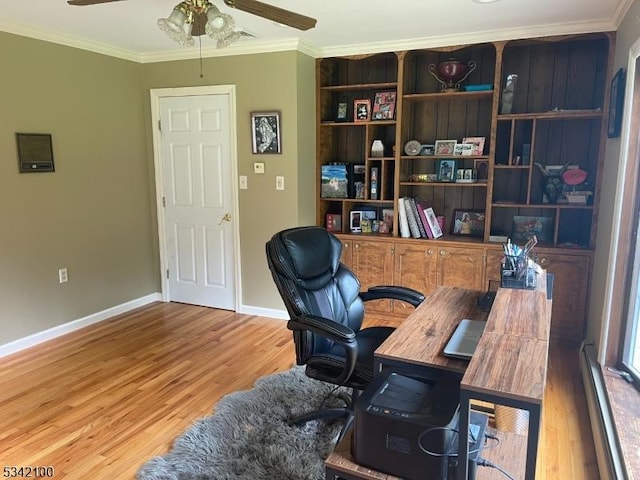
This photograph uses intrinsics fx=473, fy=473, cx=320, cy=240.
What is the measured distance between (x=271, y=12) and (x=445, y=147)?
2.11 meters

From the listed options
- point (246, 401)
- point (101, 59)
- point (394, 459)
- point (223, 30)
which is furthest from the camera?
point (101, 59)

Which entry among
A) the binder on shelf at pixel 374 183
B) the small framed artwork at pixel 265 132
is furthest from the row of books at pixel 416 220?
the small framed artwork at pixel 265 132

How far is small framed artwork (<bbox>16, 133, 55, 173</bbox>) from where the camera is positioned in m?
3.40

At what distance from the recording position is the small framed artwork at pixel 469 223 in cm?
397

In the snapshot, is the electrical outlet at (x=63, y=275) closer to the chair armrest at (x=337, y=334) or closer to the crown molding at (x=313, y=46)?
the crown molding at (x=313, y=46)

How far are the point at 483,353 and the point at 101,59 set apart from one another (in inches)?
151

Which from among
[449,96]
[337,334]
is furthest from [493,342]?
[449,96]

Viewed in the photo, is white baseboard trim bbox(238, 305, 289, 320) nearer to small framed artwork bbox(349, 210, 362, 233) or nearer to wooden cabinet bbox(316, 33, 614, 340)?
wooden cabinet bbox(316, 33, 614, 340)

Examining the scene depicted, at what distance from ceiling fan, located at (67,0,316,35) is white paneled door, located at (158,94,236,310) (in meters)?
1.75

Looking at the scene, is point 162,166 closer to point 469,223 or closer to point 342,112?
point 342,112

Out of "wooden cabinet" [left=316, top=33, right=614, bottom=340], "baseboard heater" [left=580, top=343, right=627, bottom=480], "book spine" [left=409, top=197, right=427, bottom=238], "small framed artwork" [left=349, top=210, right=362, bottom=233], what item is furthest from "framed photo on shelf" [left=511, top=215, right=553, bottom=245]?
"small framed artwork" [left=349, top=210, right=362, bottom=233]

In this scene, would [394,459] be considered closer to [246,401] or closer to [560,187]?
[246,401]

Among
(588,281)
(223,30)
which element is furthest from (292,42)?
(588,281)

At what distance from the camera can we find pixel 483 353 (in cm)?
154
